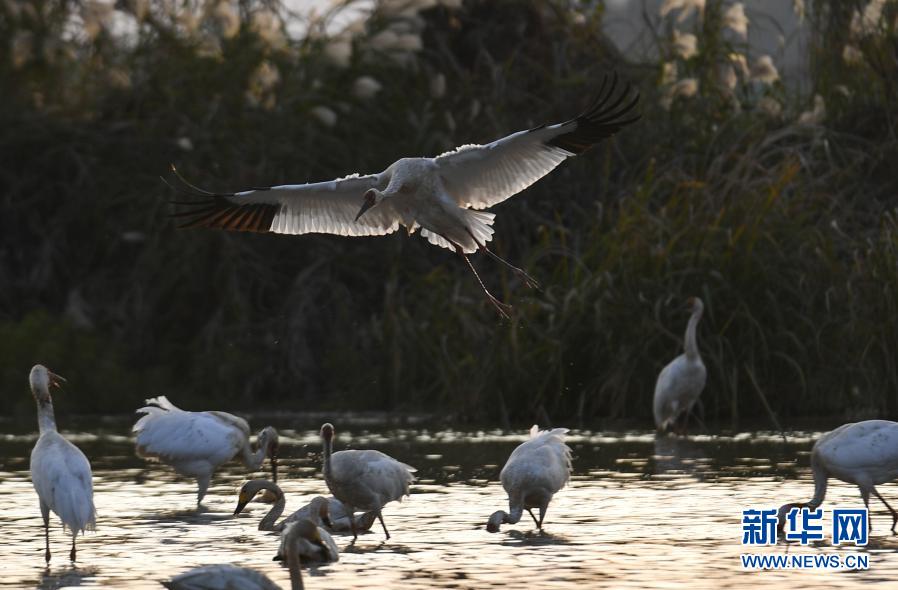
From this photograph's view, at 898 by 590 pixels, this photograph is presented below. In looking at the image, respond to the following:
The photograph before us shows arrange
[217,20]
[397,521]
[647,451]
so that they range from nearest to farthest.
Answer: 1. [397,521]
2. [647,451]
3. [217,20]

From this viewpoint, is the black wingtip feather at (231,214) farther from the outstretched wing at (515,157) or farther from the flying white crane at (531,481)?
the flying white crane at (531,481)

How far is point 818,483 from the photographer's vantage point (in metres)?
9.02

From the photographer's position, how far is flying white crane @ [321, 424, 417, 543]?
9234 mm

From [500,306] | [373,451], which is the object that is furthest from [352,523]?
[500,306]

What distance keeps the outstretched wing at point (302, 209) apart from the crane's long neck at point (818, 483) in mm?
4085

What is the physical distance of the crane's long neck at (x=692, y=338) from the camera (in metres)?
13.9

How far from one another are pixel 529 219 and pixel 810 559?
1021 cm

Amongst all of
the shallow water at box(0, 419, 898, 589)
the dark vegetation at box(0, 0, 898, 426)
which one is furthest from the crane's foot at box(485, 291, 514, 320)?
the dark vegetation at box(0, 0, 898, 426)

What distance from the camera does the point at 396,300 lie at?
16578 mm

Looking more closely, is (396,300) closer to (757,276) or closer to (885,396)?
(757,276)

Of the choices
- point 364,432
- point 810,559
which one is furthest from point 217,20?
point 810,559

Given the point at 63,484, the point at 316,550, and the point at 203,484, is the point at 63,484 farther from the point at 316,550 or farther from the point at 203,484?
the point at 203,484

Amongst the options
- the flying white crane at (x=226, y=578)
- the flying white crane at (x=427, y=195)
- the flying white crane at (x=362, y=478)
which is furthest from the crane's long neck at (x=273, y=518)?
the flying white crane at (x=427, y=195)

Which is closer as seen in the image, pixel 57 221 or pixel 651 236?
pixel 651 236
